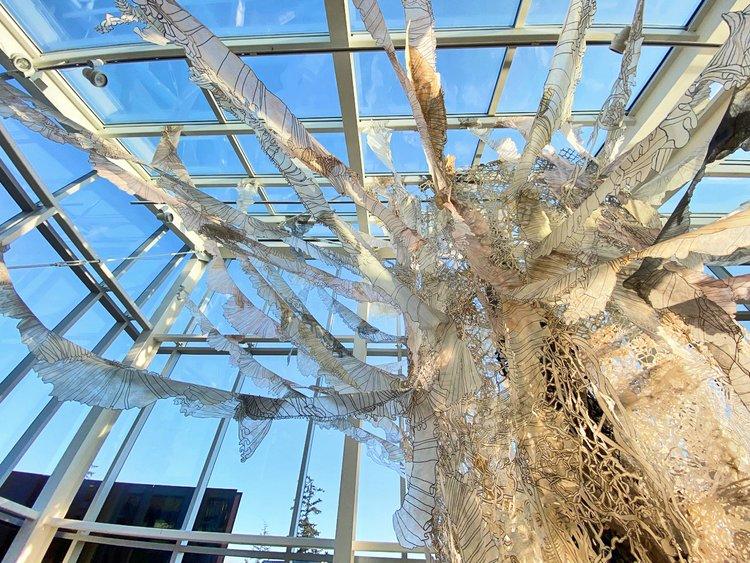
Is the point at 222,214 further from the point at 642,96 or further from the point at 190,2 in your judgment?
A: the point at 642,96

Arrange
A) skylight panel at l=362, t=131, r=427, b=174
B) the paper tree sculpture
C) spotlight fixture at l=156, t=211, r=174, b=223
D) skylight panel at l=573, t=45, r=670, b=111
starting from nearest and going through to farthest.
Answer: the paper tree sculpture < skylight panel at l=573, t=45, r=670, b=111 < skylight panel at l=362, t=131, r=427, b=174 < spotlight fixture at l=156, t=211, r=174, b=223

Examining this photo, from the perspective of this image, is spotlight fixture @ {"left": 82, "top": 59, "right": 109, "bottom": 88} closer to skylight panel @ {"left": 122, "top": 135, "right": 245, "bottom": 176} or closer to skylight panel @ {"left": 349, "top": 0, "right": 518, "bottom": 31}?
skylight panel @ {"left": 122, "top": 135, "right": 245, "bottom": 176}

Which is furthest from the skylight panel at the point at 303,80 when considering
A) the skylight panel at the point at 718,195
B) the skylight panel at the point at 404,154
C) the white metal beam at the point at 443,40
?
the skylight panel at the point at 718,195

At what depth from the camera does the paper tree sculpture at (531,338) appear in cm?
58

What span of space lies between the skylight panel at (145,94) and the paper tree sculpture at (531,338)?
3387 millimetres

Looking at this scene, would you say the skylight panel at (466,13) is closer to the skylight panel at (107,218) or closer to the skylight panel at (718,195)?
the skylight panel at (718,195)

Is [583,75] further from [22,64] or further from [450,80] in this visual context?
[22,64]

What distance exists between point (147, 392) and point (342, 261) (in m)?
0.55

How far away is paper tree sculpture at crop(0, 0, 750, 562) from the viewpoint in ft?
1.90

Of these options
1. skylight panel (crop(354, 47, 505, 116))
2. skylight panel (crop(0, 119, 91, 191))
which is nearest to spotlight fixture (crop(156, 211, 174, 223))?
skylight panel (crop(0, 119, 91, 191))

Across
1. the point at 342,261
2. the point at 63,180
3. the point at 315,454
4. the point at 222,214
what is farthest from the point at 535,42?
the point at 63,180

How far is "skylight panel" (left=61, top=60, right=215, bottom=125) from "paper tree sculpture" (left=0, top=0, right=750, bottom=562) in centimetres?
339

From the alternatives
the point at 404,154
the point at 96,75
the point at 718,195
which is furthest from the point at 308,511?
the point at 718,195

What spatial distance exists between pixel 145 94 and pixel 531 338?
4.49 metres
